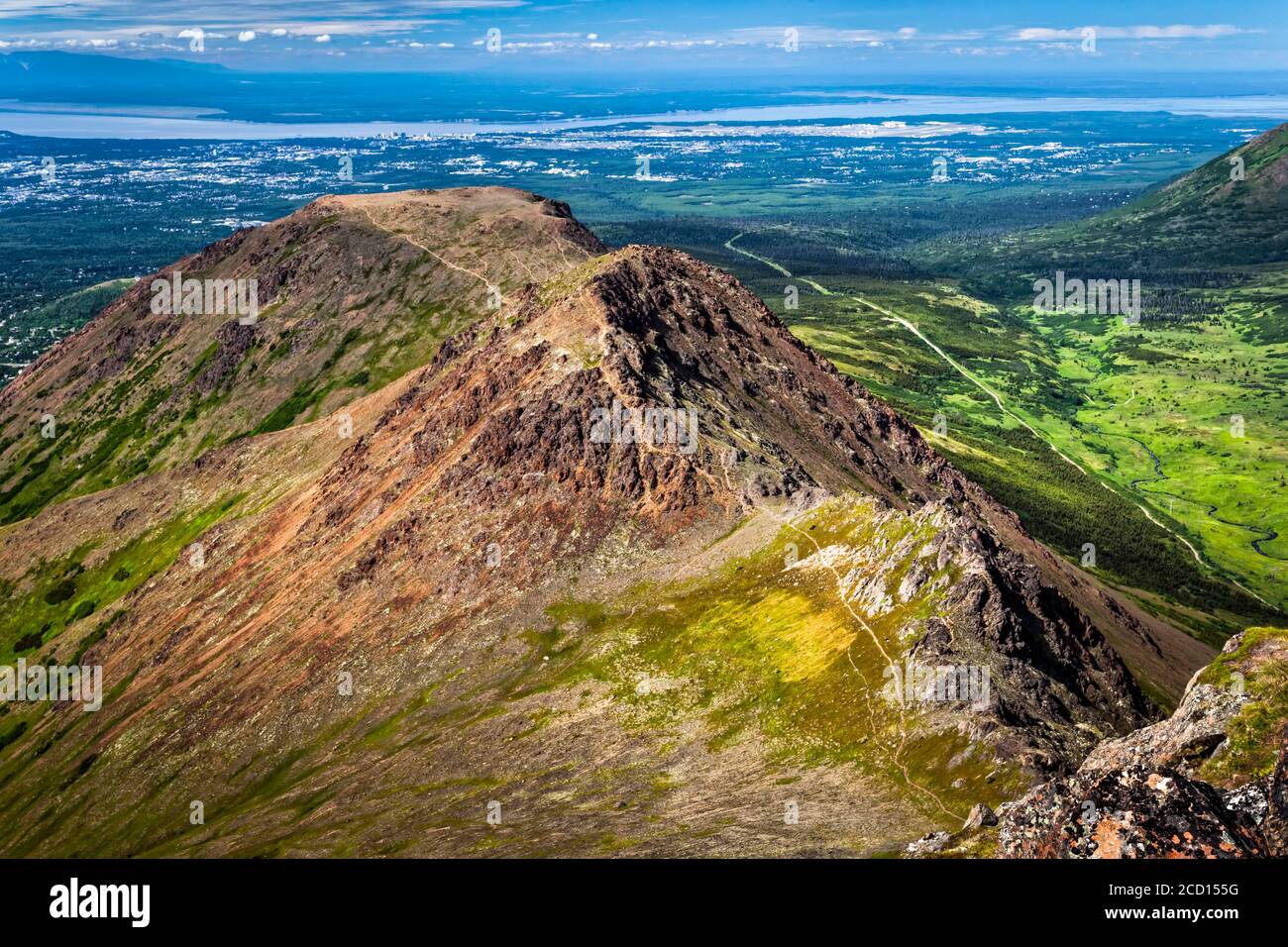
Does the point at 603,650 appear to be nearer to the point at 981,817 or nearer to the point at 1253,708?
the point at 981,817

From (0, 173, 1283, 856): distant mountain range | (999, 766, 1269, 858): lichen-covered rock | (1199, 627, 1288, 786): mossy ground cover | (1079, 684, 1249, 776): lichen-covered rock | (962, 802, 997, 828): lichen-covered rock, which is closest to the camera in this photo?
(999, 766, 1269, 858): lichen-covered rock

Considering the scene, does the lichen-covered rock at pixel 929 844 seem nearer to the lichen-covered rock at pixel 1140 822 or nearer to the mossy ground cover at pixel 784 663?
the mossy ground cover at pixel 784 663

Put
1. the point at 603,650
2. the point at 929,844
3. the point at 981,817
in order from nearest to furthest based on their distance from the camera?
the point at 981,817 < the point at 929,844 < the point at 603,650

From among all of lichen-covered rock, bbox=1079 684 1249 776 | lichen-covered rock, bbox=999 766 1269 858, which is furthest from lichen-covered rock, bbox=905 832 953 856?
lichen-covered rock, bbox=1079 684 1249 776

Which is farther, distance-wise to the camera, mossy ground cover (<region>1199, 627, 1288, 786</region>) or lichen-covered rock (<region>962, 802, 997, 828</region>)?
lichen-covered rock (<region>962, 802, 997, 828</region>)

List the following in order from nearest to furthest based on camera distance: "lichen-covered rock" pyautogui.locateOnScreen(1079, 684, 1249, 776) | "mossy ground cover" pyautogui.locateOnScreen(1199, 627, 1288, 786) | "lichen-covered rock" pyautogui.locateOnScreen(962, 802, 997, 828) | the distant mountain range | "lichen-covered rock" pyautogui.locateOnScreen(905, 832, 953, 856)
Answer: "mossy ground cover" pyautogui.locateOnScreen(1199, 627, 1288, 786)
"lichen-covered rock" pyautogui.locateOnScreen(1079, 684, 1249, 776)
"lichen-covered rock" pyautogui.locateOnScreen(905, 832, 953, 856)
"lichen-covered rock" pyautogui.locateOnScreen(962, 802, 997, 828)
the distant mountain range

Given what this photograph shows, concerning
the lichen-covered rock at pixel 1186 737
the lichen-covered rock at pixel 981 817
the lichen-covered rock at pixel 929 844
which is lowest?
the lichen-covered rock at pixel 929 844

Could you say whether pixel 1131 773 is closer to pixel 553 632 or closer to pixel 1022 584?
pixel 1022 584

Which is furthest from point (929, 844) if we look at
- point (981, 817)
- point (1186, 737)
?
point (1186, 737)

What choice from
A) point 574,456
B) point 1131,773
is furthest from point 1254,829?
point 574,456

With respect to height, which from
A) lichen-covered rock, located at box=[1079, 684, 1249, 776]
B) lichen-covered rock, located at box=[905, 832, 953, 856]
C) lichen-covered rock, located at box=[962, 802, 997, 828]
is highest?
lichen-covered rock, located at box=[1079, 684, 1249, 776]

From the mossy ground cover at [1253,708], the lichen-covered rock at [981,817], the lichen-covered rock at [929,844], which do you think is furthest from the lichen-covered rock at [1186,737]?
the lichen-covered rock at [929,844]

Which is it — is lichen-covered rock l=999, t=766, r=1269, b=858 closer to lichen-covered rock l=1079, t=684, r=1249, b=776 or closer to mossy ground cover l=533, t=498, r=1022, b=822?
lichen-covered rock l=1079, t=684, r=1249, b=776
